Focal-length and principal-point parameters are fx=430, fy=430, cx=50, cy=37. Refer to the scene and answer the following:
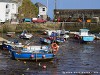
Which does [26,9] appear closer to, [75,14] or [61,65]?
[75,14]

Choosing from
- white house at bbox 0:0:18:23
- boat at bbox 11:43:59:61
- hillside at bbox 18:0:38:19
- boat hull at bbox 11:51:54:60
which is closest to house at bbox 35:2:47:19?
hillside at bbox 18:0:38:19

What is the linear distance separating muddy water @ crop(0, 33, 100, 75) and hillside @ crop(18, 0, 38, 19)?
44.5m

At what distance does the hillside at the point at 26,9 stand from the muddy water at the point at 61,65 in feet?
146

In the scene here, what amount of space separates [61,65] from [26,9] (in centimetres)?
5825

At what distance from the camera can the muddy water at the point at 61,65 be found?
4297 cm

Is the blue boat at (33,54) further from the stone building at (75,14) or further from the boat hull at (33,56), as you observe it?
the stone building at (75,14)

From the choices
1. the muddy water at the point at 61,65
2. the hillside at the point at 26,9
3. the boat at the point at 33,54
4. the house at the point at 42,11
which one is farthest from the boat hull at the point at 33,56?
the house at the point at 42,11

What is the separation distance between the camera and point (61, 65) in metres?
47.8

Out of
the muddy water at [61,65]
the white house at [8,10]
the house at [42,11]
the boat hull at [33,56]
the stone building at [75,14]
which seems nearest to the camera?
the muddy water at [61,65]

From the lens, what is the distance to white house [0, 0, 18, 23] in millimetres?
98438

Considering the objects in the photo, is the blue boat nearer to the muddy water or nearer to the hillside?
the muddy water

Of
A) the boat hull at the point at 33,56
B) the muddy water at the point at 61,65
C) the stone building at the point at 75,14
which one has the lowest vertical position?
the muddy water at the point at 61,65

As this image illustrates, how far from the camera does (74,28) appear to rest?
315 ft

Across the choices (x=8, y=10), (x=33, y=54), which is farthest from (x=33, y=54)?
(x=8, y=10)
